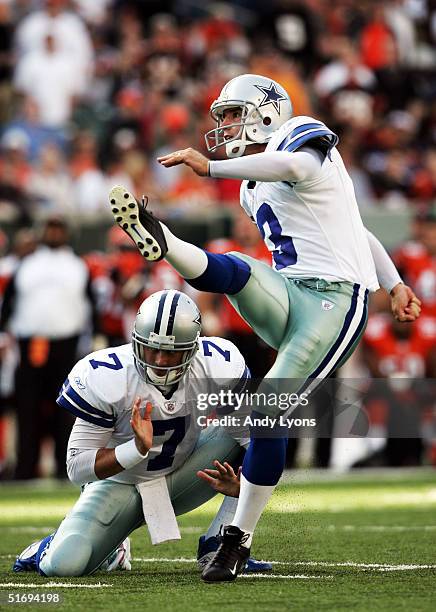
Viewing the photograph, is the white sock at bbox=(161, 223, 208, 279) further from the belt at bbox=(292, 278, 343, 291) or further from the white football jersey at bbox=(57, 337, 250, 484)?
the white football jersey at bbox=(57, 337, 250, 484)

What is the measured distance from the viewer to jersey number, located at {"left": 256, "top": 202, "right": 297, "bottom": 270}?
5.20 metres

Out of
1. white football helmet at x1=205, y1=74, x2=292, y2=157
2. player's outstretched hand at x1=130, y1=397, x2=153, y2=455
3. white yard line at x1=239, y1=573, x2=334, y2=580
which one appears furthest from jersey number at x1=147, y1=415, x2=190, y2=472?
white football helmet at x1=205, y1=74, x2=292, y2=157

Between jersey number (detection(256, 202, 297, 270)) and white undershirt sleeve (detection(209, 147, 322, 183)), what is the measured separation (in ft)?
1.09


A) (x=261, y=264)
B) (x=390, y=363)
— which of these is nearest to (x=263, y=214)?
(x=261, y=264)

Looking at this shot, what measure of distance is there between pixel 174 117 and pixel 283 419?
24.3 feet

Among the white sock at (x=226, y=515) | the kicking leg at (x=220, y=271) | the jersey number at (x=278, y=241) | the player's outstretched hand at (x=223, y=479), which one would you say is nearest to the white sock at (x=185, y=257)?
the kicking leg at (x=220, y=271)

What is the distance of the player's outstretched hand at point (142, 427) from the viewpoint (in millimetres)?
4934

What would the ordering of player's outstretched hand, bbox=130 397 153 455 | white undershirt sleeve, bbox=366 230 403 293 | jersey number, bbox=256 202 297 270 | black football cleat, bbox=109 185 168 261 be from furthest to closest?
white undershirt sleeve, bbox=366 230 403 293, jersey number, bbox=256 202 297 270, player's outstretched hand, bbox=130 397 153 455, black football cleat, bbox=109 185 168 261

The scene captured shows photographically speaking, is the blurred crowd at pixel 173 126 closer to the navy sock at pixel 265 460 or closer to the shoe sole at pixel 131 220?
the navy sock at pixel 265 460

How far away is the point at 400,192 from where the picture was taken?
12.0 m

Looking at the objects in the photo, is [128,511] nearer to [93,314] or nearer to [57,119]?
[93,314]

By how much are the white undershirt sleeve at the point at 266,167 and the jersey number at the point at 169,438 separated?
1.07 meters

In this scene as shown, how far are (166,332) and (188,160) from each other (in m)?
0.70

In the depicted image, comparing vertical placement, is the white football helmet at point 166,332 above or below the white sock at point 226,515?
above
